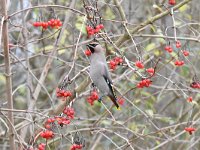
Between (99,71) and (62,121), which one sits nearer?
(62,121)

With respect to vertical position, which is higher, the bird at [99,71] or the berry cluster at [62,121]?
the bird at [99,71]

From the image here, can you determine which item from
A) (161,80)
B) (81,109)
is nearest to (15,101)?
(81,109)

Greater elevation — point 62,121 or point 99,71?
point 99,71

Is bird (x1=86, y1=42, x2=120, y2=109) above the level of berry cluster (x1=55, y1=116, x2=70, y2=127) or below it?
above

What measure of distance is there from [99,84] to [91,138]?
2.91 m

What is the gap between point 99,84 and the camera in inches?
174

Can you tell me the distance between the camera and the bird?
4.39 m

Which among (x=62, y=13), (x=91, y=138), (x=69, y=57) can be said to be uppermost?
(x=62, y=13)

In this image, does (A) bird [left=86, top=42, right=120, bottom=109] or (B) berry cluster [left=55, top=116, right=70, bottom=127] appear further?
(A) bird [left=86, top=42, right=120, bottom=109]

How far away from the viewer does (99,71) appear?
440 centimetres

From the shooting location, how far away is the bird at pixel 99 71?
4395 mm

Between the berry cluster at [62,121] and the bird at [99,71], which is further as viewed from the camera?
the bird at [99,71]

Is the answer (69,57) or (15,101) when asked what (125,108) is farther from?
(15,101)

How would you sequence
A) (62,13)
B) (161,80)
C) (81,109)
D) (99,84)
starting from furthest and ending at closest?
1. (161,80)
2. (81,109)
3. (62,13)
4. (99,84)
